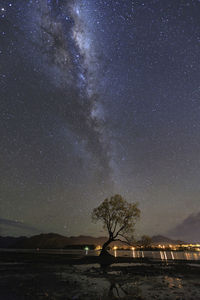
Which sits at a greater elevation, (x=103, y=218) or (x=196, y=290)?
(x=103, y=218)

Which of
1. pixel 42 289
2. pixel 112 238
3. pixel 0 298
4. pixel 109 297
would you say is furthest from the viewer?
pixel 112 238

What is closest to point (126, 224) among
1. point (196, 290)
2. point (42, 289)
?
point (196, 290)

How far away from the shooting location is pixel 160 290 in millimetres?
12156

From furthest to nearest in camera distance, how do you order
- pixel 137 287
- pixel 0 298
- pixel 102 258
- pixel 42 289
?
pixel 102 258
pixel 137 287
pixel 42 289
pixel 0 298

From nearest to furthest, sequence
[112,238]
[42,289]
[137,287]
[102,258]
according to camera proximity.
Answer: [42,289] < [137,287] < [102,258] < [112,238]

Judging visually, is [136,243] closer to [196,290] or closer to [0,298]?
[196,290]

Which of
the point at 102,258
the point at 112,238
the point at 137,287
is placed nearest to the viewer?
the point at 137,287

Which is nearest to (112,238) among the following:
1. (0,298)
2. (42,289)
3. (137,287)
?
(137,287)

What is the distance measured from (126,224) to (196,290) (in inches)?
1094

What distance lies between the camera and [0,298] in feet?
29.4

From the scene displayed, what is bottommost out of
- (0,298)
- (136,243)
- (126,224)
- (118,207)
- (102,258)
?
(0,298)

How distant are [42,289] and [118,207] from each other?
30.3 metres

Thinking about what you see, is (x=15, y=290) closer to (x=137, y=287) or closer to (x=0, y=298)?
(x=0, y=298)

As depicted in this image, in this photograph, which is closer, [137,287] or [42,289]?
[42,289]
